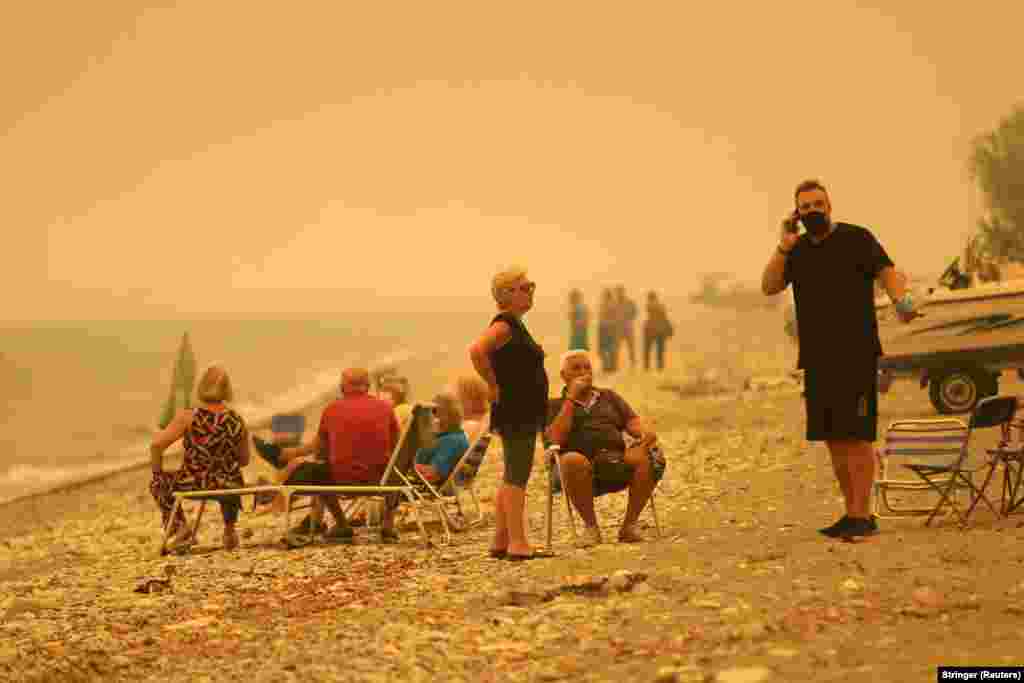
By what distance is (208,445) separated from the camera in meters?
11.5

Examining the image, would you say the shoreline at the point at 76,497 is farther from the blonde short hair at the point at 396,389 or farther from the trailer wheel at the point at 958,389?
the trailer wheel at the point at 958,389

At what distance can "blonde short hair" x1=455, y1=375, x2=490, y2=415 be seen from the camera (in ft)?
38.9

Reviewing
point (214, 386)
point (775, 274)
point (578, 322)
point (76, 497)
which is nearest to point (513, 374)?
point (775, 274)

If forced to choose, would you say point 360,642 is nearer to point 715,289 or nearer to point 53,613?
point 53,613

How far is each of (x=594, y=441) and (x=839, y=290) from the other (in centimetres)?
183

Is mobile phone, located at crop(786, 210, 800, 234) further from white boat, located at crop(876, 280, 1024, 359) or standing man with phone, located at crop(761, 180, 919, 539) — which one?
white boat, located at crop(876, 280, 1024, 359)

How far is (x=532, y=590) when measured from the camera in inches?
335

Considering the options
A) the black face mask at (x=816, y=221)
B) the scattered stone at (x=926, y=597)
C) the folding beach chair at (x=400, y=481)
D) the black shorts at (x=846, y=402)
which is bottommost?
the scattered stone at (x=926, y=597)

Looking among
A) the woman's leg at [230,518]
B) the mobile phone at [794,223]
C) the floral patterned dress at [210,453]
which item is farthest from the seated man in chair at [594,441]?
the woman's leg at [230,518]

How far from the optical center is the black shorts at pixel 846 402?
8.92 meters

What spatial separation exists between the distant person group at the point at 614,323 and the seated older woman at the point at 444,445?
20.2m

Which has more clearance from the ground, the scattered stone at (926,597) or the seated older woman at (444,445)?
the seated older woman at (444,445)

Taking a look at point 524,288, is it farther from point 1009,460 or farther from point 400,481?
point 1009,460

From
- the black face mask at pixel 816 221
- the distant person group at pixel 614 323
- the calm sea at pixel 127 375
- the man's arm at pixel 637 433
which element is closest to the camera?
the black face mask at pixel 816 221
